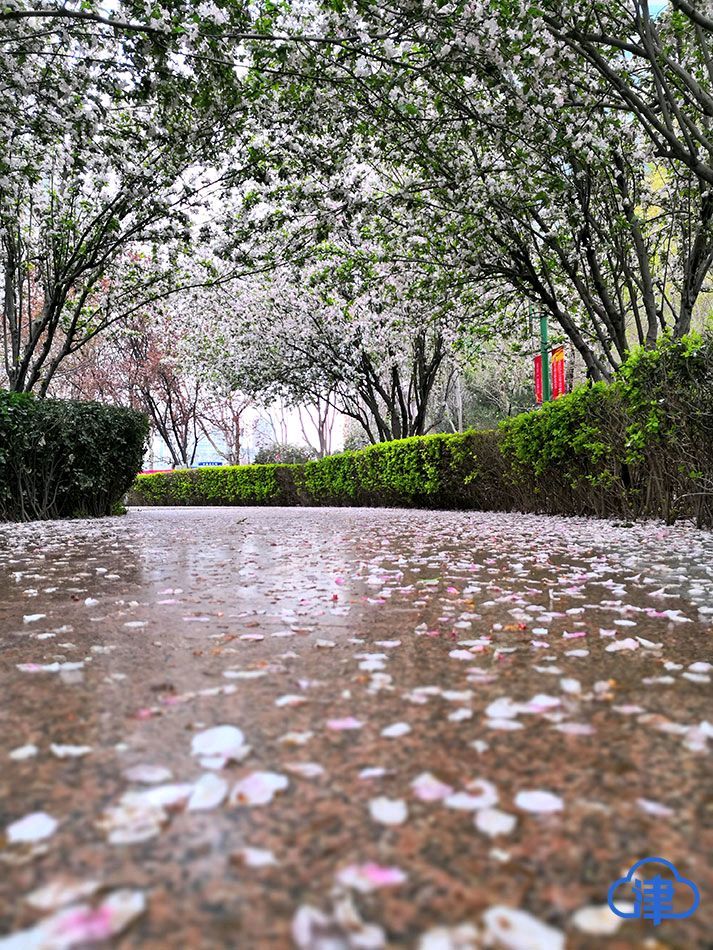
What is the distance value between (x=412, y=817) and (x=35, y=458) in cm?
996

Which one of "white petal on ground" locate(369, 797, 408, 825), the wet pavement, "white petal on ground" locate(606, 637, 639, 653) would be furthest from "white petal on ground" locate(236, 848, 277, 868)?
"white petal on ground" locate(606, 637, 639, 653)

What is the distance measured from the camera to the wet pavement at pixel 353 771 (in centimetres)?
109

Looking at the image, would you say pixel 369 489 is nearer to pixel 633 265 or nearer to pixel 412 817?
pixel 633 265

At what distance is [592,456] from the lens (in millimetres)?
7906

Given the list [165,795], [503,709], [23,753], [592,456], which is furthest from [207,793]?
[592,456]

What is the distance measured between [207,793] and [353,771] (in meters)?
0.34

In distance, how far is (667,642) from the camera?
2.75 m

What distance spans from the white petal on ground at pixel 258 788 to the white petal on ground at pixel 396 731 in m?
0.34

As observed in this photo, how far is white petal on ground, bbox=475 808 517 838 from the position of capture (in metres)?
1.32

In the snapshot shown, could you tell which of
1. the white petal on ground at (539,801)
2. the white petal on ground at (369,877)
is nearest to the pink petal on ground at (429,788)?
the white petal on ground at (539,801)

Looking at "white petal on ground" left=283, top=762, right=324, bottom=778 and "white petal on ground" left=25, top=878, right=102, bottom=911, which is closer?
"white petal on ground" left=25, top=878, right=102, bottom=911

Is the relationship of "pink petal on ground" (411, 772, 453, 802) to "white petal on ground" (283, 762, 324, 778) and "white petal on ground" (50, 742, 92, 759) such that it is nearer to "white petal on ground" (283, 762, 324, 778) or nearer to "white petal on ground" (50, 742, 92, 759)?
"white petal on ground" (283, 762, 324, 778)

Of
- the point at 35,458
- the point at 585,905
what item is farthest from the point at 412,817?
the point at 35,458

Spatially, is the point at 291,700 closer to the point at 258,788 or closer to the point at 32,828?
the point at 258,788
